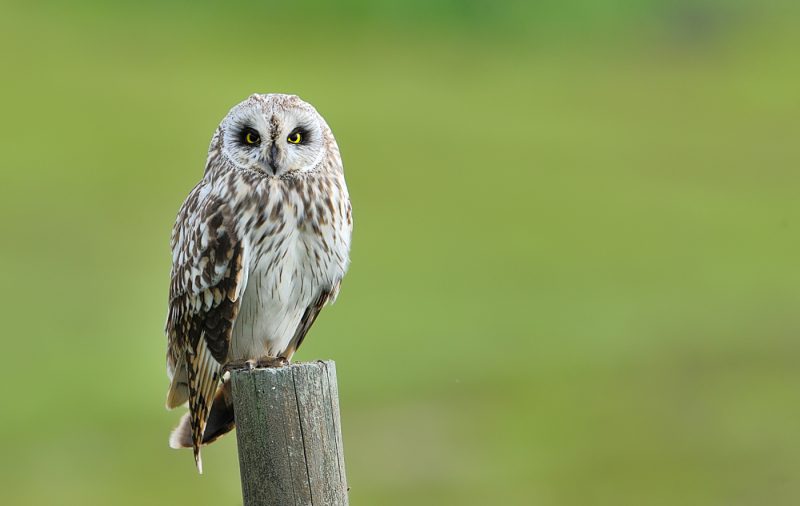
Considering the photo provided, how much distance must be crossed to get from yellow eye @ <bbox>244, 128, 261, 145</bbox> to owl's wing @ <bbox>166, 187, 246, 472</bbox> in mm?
245

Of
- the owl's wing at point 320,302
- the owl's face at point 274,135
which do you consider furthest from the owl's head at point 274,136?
the owl's wing at point 320,302

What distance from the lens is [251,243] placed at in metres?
5.12

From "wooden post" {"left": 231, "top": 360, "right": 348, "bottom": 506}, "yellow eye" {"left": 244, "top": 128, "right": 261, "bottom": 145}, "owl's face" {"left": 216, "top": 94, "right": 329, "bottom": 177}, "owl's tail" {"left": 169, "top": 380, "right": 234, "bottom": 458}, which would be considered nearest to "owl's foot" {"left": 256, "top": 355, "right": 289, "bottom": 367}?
"owl's tail" {"left": 169, "top": 380, "right": 234, "bottom": 458}

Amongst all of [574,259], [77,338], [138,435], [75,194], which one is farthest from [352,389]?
[75,194]

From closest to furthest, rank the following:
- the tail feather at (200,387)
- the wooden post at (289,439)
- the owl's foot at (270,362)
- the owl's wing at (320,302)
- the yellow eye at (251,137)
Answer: the wooden post at (289,439) < the tail feather at (200,387) < the owl's foot at (270,362) < the yellow eye at (251,137) < the owl's wing at (320,302)

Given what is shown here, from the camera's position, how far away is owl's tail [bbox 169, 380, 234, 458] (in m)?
4.93

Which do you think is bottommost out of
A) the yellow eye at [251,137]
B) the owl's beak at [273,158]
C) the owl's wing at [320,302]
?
the owl's wing at [320,302]

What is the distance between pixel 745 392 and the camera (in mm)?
15656

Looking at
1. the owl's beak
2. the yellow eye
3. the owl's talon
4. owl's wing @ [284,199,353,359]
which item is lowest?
the owl's talon

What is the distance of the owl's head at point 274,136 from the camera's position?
5016mm

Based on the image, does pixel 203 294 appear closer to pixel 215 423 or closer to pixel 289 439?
pixel 215 423

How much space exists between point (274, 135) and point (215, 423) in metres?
1.02

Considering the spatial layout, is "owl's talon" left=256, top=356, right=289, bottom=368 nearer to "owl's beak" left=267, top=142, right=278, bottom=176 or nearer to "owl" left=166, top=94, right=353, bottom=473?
"owl" left=166, top=94, right=353, bottom=473

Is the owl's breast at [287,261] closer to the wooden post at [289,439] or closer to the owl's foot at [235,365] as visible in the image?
the owl's foot at [235,365]
